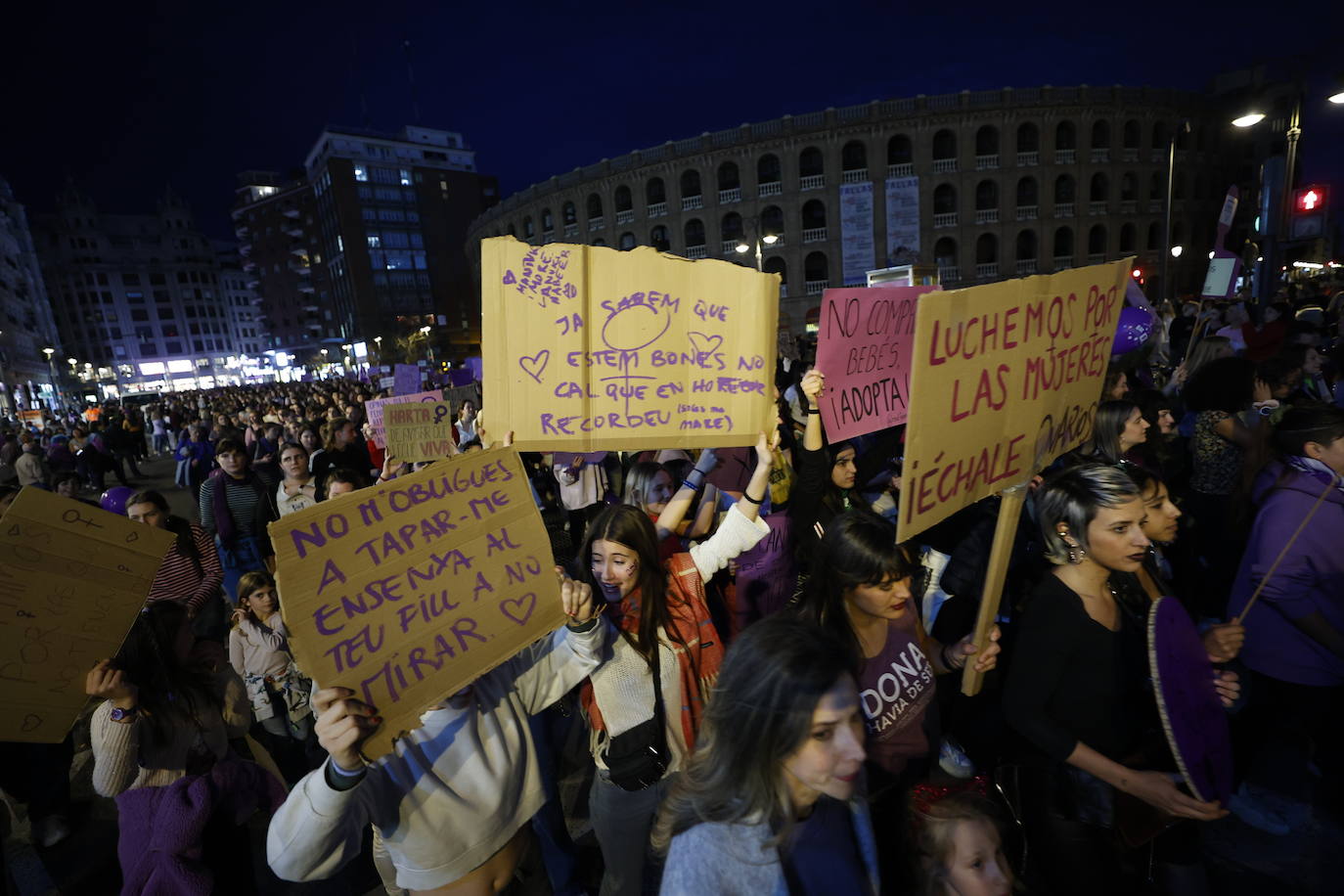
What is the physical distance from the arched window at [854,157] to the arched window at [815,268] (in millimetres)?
5159

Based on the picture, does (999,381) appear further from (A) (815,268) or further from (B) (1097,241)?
(B) (1097,241)

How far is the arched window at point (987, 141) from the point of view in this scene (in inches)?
1334

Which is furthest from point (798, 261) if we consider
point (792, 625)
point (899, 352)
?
point (792, 625)

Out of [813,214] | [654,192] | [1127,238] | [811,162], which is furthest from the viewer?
[654,192]

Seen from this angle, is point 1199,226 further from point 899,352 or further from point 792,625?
point 792,625

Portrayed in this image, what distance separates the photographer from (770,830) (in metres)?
1.42

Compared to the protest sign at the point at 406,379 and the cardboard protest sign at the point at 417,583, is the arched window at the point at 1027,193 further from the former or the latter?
the cardboard protest sign at the point at 417,583

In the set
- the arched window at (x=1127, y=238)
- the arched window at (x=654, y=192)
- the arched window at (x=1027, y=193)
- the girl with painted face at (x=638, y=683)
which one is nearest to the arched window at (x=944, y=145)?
the arched window at (x=1027, y=193)

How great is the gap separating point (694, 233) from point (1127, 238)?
26459 millimetres

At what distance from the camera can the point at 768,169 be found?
1432 inches

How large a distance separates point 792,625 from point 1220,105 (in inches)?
2109

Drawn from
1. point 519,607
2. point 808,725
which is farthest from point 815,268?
point 808,725

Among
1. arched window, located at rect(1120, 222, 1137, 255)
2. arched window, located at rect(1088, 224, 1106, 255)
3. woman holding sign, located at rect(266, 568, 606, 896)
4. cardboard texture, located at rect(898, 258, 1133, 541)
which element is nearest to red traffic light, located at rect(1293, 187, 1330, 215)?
cardboard texture, located at rect(898, 258, 1133, 541)

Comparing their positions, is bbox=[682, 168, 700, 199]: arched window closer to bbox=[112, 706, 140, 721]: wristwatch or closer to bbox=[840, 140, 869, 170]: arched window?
bbox=[840, 140, 869, 170]: arched window
